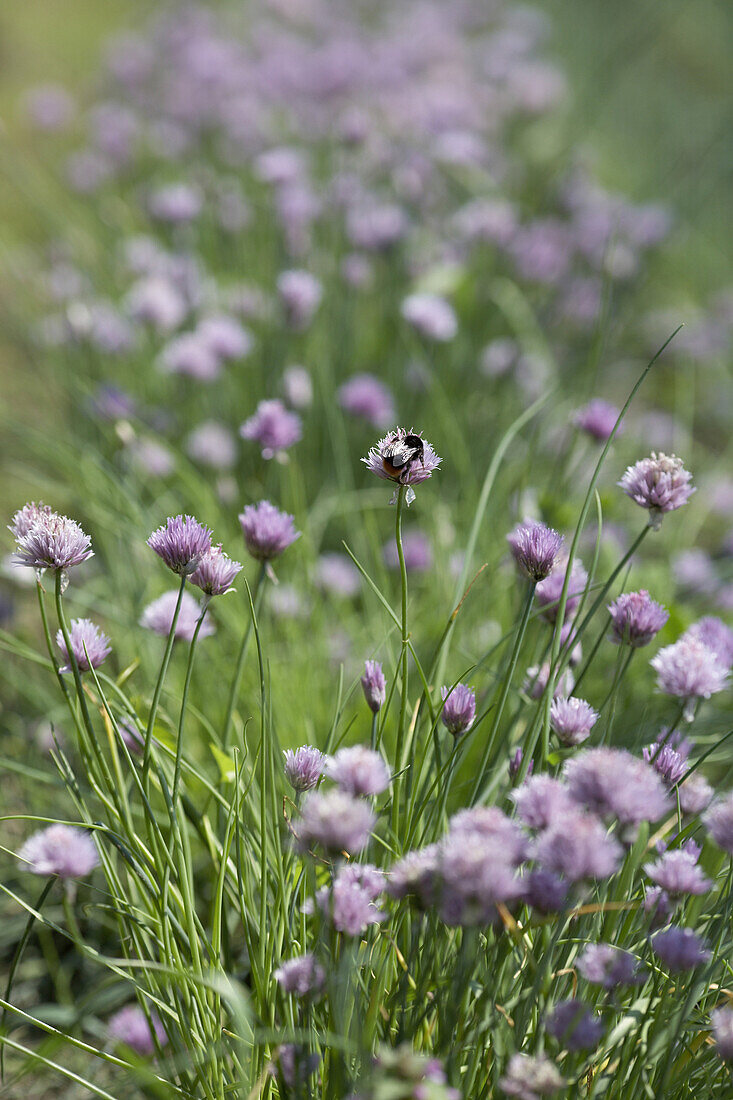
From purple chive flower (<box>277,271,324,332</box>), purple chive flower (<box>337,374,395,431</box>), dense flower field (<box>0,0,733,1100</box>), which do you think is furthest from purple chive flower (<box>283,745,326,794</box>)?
purple chive flower (<box>277,271,324,332</box>)

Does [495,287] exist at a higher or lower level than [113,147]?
lower

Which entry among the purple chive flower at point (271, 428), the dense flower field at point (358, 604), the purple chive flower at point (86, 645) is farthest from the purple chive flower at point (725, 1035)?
the purple chive flower at point (271, 428)

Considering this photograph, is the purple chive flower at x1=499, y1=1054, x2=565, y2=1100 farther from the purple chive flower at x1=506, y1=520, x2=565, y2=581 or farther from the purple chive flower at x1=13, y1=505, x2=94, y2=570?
the purple chive flower at x1=13, y1=505, x2=94, y2=570

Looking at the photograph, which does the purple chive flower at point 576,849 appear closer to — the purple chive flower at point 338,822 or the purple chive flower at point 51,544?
the purple chive flower at point 338,822

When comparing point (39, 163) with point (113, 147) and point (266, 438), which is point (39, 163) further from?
point (266, 438)

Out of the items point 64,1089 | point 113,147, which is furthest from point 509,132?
point 64,1089

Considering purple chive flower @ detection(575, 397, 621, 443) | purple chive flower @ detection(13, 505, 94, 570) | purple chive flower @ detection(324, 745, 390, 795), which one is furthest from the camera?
purple chive flower @ detection(575, 397, 621, 443)
